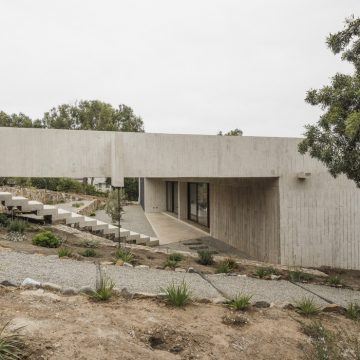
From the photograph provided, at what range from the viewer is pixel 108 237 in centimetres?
1374

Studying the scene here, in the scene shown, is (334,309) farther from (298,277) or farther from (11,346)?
(11,346)

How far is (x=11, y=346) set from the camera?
324cm

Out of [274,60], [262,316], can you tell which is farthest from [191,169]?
[274,60]

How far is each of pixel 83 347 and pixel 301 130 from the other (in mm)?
5602

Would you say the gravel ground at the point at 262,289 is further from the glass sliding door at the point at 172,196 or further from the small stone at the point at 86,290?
the glass sliding door at the point at 172,196

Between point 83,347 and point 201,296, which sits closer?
point 83,347

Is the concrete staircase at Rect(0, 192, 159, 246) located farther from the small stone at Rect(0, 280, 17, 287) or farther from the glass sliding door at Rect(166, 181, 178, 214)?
the glass sliding door at Rect(166, 181, 178, 214)

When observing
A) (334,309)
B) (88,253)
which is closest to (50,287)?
(88,253)

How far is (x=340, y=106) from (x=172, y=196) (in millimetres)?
20716

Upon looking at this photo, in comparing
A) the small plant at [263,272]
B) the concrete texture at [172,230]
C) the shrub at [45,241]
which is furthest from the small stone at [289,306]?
the concrete texture at [172,230]

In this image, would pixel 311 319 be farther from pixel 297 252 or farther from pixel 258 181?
pixel 258 181

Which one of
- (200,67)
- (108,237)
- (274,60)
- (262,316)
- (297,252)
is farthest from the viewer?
(200,67)

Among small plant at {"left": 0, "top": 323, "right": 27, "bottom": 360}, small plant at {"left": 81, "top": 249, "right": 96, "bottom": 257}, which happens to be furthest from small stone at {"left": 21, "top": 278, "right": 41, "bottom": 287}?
small plant at {"left": 81, "top": 249, "right": 96, "bottom": 257}

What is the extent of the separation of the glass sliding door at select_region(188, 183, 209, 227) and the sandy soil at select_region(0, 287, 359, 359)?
42.9 feet
